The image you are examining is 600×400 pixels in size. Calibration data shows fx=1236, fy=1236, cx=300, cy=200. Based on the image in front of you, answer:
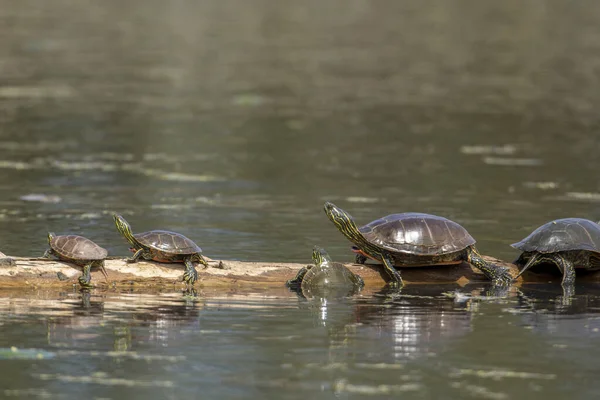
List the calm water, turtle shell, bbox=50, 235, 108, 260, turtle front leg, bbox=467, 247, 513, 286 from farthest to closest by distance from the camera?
1. turtle front leg, bbox=467, 247, 513, 286
2. turtle shell, bbox=50, 235, 108, 260
3. the calm water

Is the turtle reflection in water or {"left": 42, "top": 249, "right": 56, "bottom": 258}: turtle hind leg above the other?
{"left": 42, "top": 249, "right": 56, "bottom": 258}: turtle hind leg

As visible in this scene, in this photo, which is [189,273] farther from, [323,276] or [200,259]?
[323,276]

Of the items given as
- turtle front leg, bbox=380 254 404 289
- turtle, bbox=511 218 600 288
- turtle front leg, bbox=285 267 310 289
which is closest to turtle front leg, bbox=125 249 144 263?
turtle front leg, bbox=285 267 310 289

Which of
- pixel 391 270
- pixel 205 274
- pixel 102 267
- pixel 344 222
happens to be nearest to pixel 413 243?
pixel 391 270

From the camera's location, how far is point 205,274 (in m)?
10.6

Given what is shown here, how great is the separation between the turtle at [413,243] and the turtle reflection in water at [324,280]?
30 centimetres

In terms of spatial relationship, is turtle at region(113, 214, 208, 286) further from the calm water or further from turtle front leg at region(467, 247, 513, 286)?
turtle front leg at region(467, 247, 513, 286)

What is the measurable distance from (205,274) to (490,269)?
2498 mm

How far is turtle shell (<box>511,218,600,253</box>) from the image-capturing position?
422 inches

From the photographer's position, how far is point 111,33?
38.6m

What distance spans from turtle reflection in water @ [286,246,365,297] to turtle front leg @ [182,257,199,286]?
2.77ft

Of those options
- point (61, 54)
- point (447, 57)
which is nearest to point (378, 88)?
point (447, 57)

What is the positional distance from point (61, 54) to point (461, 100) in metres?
12.4

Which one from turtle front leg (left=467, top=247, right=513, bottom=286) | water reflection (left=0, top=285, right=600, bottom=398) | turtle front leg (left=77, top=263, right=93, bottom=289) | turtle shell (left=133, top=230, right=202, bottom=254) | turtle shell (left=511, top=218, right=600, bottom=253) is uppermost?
turtle shell (left=511, top=218, right=600, bottom=253)
